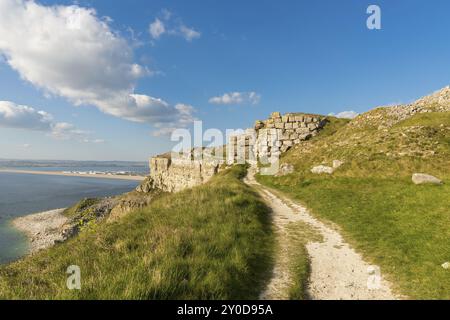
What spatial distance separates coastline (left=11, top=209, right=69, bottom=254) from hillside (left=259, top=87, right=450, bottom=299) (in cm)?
4987

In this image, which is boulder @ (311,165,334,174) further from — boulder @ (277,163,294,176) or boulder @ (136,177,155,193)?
boulder @ (136,177,155,193)

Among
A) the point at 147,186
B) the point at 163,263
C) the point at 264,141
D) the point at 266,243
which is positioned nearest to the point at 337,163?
the point at 264,141

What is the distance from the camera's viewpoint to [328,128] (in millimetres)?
47031

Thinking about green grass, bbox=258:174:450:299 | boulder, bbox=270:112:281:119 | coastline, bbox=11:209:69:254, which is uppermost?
boulder, bbox=270:112:281:119

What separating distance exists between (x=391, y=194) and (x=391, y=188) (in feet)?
5.28

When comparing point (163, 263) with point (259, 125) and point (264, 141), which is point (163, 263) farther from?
point (259, 125)

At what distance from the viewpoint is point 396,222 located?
13.8m

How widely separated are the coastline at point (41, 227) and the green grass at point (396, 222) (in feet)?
169

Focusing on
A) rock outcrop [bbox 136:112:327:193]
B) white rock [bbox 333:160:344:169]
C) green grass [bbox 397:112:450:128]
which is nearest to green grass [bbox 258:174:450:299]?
white rock [bbox 333:160:344:169]

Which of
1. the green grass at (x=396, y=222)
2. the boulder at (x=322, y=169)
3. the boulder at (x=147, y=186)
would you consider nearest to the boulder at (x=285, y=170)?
the boulder at (x=322, y=169)

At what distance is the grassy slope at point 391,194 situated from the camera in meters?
9.48

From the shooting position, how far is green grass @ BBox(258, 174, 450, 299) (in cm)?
848
